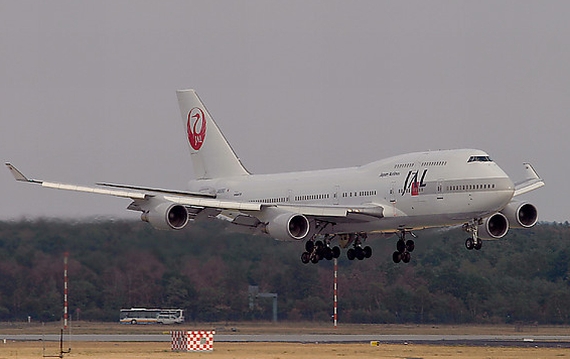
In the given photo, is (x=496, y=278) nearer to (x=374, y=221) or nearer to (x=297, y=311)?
(x=297, y=311)

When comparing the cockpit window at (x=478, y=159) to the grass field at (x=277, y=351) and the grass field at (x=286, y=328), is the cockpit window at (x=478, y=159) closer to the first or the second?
the grass field at (x=277, y=351)

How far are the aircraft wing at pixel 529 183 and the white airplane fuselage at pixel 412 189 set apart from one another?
7.24 meters

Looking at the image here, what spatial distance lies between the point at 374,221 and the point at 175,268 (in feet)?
55.4

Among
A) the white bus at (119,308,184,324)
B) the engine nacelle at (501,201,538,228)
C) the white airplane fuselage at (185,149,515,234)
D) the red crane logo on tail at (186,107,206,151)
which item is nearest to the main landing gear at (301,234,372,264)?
the white airplane fuselage at (185,149,515,234)

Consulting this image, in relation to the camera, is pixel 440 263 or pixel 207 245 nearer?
pixel 207 245

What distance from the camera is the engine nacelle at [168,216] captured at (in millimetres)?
76875

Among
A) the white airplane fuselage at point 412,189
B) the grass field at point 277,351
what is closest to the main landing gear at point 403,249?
the white airplane fuselage at point 412,189

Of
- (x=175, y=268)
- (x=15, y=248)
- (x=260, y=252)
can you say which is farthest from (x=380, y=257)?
(x=15, y=248)

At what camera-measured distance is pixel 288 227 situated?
252 feet

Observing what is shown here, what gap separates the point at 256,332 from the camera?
315ft

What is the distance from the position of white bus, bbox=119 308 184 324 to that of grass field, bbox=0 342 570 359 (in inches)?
639

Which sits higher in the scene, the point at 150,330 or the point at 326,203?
the point at 326,203

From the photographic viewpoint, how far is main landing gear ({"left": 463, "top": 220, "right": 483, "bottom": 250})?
75000mm

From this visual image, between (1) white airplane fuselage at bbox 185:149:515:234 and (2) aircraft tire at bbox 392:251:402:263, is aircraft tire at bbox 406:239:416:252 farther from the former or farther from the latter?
(1) white airplane fuselage at bbox 185:149:515:234
